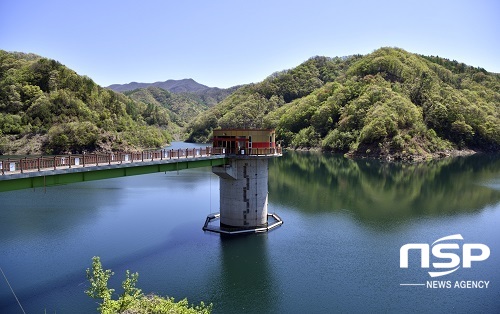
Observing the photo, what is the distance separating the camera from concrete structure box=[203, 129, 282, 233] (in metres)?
40.2

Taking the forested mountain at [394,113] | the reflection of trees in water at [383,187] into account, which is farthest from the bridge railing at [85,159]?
the forested mountain at [394,113]

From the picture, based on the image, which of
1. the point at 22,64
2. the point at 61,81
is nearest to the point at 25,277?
the point at 61,81

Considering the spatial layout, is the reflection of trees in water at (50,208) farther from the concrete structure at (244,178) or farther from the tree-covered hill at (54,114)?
the tree-covered hill at (54,114)

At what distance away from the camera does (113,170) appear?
31.8 m

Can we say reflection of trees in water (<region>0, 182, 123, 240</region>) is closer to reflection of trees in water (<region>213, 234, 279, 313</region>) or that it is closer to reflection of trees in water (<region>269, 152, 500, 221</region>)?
reflection of trees in water (<region>213, 234, 279, 313</region>)

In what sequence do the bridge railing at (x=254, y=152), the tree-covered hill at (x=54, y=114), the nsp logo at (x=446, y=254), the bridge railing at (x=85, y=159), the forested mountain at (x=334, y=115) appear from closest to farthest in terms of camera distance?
the bridge railing at (x=85, y=159)
the nsp logo at (x=446, y=254)
the bridge railing at (x=254, y=152)
the tree-covered hill at (x=54, y=114)
the forested mountain at (x=334, y=115)

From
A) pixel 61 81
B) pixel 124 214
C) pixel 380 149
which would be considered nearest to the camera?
pixel 124 214

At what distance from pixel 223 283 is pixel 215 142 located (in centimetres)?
1734

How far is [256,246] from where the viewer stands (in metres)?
37.5

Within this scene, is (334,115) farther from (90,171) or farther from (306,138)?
(90,171)

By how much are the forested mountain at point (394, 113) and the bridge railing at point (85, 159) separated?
88.6 m

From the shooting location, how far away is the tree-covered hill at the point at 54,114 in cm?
11681

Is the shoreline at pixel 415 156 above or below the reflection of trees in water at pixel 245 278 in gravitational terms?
above

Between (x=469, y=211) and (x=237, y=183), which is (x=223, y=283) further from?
(x=469, y=211)
